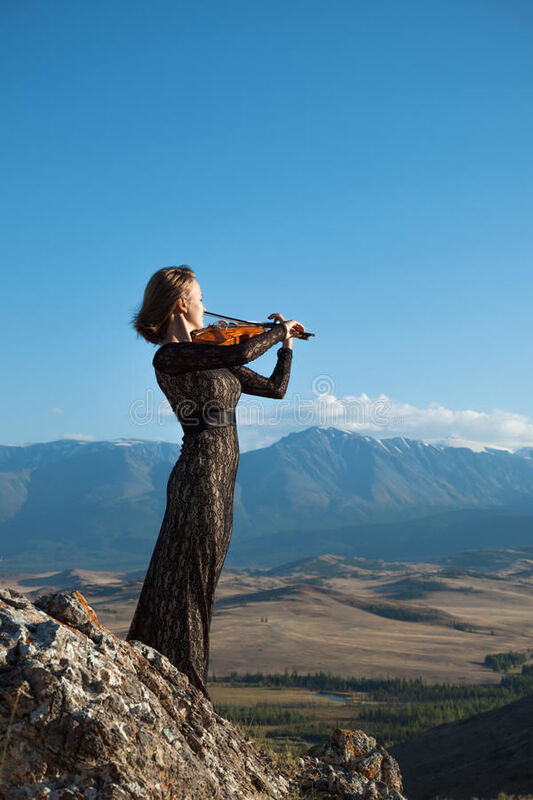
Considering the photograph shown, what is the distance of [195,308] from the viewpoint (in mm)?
5398

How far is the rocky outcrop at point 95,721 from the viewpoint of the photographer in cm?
316

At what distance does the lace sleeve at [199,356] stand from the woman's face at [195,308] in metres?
0.32

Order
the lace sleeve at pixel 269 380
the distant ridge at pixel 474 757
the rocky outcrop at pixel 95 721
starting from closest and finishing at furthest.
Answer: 1. the rocky outcrop at pixel 95 721
2. the lace sleeve at pixel 269 380
3. the distant ridge at pixel 474 757

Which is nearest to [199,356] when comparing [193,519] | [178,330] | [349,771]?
[178,330]

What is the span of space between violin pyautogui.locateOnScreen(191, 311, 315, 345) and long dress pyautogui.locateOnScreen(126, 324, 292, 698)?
0.83 feet

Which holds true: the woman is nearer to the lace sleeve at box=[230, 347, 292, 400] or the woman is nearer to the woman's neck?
the woman's neck

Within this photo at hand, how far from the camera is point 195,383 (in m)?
5.26

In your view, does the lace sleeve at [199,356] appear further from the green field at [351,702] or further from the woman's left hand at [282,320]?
the green field at [351,702]

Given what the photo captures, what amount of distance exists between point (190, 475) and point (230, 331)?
116 centimetres

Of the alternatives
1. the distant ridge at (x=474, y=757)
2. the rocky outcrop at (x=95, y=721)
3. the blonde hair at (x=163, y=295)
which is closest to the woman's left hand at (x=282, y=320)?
the blonde hair at (x=163, y=295)

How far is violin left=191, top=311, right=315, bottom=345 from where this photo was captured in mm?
5418

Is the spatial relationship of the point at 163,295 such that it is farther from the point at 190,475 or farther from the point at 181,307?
the point at 190,475

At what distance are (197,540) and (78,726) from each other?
1.89 meters

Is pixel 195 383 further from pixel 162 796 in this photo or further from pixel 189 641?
pixel 162 796
